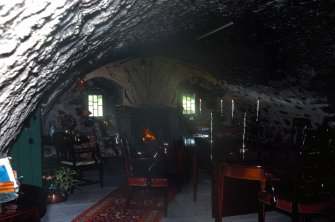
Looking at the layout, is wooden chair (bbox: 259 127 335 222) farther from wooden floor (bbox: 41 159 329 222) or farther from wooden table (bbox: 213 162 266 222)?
wooden floor (bbox: 41 159 329 222)

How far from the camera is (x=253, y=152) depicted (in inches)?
164

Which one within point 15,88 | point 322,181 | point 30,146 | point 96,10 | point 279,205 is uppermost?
point 96,10

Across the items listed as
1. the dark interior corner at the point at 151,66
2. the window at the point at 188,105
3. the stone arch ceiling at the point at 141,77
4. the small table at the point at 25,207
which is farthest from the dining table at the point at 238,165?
the window at the point at 188,105

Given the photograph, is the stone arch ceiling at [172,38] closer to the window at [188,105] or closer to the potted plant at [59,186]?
the potted plant at [59,186]

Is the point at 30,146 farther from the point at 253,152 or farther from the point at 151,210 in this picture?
the point at 253,152

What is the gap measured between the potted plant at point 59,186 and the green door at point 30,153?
59 cm

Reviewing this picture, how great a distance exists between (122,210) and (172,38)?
2.87 m

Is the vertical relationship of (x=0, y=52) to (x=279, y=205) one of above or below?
above

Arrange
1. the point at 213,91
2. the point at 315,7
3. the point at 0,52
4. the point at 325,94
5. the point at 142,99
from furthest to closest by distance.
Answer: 1. the point at 213,91
2. the point at 142,99
3. the point at 325,94
4. the point at 315,7
5. the point at 0,52

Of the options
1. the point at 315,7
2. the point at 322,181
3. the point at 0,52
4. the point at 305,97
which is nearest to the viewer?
the point at 0,52

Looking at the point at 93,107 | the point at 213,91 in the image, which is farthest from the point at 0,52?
the point at 213,91

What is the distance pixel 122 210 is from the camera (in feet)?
14.5

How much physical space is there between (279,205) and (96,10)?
263 centimetres

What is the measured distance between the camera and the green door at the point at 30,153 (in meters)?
4.00
